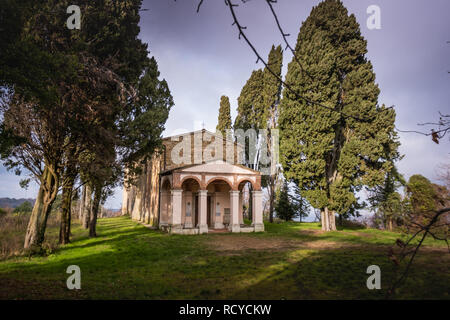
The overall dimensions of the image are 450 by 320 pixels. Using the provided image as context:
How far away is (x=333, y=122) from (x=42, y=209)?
18.9 meters

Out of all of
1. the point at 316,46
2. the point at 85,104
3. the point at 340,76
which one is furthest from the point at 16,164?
the point at 340,76

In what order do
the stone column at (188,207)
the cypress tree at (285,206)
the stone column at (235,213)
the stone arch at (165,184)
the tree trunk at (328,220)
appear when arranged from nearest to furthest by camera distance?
the stone column at (235,213) → the tree trunk at (328,220) → the stone column at (188,207) → the stone arch at (165,184) → the cypress tree at (285,206)

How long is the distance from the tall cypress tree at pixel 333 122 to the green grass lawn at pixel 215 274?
9.08 meters

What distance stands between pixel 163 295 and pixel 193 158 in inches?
640

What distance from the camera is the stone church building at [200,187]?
1766cm

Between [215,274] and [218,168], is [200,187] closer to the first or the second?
[218,168]

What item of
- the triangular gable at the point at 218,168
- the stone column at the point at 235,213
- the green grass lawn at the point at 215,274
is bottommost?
the green grass lawn at the point at 215,274

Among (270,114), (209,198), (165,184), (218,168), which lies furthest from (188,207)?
(270,114)

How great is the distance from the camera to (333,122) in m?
18.9

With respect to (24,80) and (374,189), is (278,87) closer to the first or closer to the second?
(374,189)

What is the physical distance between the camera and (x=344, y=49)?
20328 mm

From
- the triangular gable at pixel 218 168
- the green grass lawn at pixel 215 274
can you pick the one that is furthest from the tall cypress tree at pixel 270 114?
the green grass lawn at pixel 215 274

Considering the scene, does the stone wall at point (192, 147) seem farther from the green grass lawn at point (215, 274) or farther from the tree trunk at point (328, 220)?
the green grass lawn at point (215, 274)

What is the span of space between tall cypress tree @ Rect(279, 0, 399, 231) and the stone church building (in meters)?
4.61
